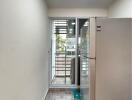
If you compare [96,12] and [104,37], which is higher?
[96,12]

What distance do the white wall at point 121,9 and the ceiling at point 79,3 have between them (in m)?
0.18

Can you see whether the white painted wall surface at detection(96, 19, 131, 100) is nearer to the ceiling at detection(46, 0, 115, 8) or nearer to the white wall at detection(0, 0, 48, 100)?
the white wall at detection(0, 0, 48, 100)

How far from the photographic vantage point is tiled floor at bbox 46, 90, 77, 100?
17.0 feet

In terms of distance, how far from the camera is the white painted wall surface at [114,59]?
2955mm

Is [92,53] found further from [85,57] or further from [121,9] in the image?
[121,9]

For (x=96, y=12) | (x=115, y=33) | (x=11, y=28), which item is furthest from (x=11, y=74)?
(x=96, y=12)

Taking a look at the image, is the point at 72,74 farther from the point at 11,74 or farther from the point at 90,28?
the point at 11,74

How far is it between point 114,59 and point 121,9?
2.08 meters

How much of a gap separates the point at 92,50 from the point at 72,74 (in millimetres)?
3373

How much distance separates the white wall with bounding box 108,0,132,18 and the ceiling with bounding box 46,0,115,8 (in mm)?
180

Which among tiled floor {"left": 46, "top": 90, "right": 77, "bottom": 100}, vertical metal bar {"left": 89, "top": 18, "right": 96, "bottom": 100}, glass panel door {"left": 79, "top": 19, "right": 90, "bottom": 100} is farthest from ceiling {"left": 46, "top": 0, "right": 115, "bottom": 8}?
tiled floor {"left": 46, "top": 90, "right": 77, "bottom": 100}

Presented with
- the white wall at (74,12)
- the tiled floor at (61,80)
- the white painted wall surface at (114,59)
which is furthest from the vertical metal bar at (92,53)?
the tiled floor at (61,80)

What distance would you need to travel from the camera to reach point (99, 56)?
298 centimetres

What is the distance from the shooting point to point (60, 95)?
5512 millimetres
